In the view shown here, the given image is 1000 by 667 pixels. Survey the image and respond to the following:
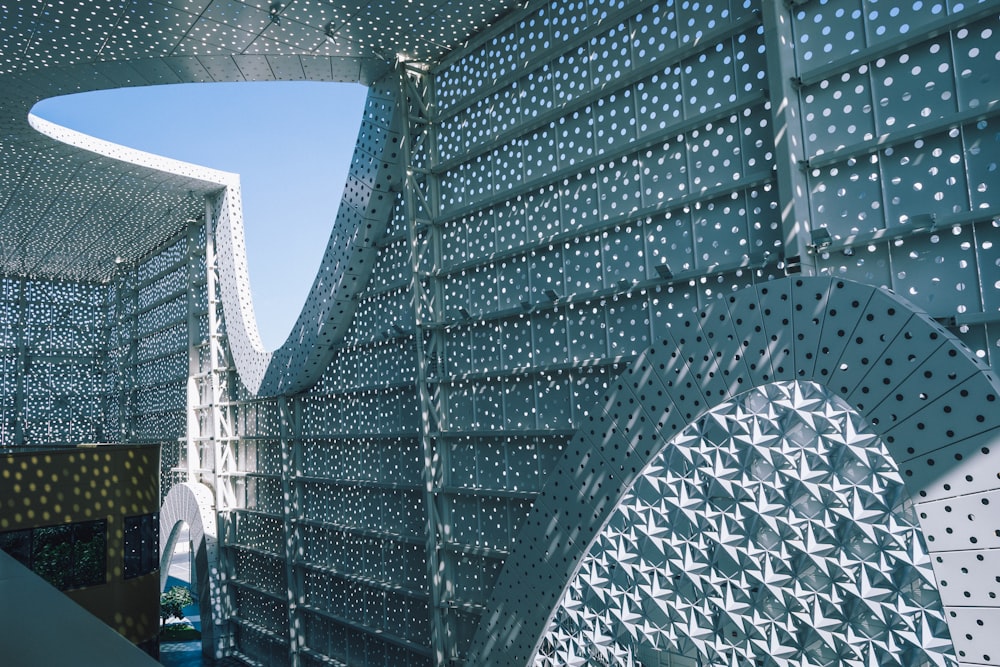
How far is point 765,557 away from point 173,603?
72.3 feet

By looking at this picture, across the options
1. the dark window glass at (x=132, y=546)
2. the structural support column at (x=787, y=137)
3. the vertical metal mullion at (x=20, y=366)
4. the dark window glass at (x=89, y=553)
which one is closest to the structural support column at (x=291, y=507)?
the dark window glass at (x=132, y=546)

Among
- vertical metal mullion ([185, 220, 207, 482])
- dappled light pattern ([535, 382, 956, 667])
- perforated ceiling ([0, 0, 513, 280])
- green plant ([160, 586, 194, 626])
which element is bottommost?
green plant ([160, 586, 194, 626])

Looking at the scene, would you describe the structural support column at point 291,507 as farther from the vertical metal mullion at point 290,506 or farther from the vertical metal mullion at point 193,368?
the vertical metal mullion at point 193,368

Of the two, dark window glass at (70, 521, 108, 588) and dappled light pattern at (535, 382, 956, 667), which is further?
dark window glass at (70, 521, 108, 588)

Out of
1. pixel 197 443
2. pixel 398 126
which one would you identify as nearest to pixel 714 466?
pixel 398 126

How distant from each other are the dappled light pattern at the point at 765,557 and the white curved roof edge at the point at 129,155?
16.1 m

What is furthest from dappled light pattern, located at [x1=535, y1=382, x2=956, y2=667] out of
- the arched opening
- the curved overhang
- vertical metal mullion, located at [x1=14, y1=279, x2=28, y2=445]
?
vertical metal mullion, located at [x1=14, y1=279, x2=28, y2=445]

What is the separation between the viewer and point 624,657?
1644cm

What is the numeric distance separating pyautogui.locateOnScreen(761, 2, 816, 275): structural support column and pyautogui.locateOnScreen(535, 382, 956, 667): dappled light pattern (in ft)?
14.5

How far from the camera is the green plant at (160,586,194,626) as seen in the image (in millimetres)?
26875

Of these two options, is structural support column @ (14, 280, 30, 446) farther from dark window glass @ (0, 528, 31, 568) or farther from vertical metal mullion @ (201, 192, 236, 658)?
dark window glass @ (0, 528, 31, 568)

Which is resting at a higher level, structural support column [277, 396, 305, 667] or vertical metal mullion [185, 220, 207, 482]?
vertical metal mullion [185, 220, 207, 482]

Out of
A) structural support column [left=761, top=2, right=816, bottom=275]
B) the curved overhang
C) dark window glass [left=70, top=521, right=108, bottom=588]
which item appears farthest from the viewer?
dark window glass [left=70, top=521, right=108, bottom=588]

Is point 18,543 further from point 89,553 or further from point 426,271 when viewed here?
point 426,271
